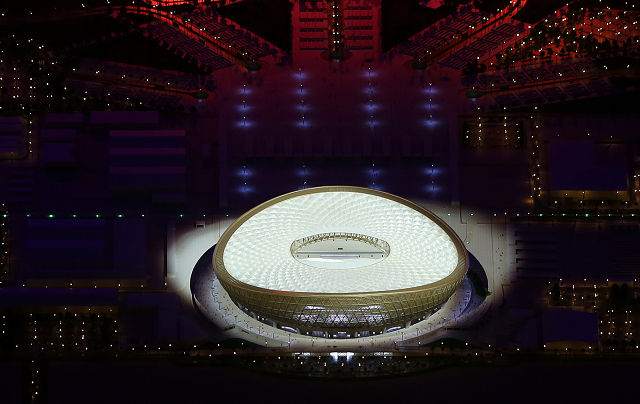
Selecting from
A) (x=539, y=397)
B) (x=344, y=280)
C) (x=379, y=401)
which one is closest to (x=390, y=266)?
(x=344, y=280)

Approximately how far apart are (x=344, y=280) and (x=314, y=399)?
6.35 metres

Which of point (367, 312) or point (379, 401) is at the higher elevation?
point (367, 312)

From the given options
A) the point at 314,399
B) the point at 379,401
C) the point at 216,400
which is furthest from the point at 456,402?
the point at 216,400

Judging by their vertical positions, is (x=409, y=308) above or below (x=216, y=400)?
above

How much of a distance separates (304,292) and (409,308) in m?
5.08

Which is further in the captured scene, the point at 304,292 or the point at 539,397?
the point at 539,397

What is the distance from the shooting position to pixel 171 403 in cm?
4981

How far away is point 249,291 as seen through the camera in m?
47.1

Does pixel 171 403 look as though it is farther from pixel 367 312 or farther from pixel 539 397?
pixel 539 397

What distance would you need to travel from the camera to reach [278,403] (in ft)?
164

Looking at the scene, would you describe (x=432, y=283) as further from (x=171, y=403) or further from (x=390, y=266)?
(x=171, y=403)

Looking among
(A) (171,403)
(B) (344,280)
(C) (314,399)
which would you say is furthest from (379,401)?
(A) (171,403)

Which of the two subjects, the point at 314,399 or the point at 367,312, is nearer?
the point at 367,312

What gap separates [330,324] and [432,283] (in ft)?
17.2
